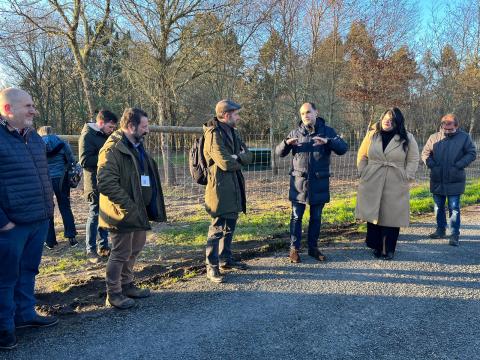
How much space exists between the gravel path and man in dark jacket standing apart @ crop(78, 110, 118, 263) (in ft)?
5.50

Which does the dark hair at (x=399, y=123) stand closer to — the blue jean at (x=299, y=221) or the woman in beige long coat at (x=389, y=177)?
the woman in beige long coat at (x=389, y=177)

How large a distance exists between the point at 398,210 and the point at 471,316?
165 centimetres

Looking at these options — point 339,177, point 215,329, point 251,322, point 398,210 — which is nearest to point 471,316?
point 398,210

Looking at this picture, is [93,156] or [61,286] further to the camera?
[93,156]

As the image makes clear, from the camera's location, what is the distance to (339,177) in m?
10.9

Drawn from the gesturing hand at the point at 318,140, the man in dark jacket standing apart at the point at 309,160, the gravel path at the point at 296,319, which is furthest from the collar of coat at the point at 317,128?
the gravel path at the point at 296,319

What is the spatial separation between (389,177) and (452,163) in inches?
57.0

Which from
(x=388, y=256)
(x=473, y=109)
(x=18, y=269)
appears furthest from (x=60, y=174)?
(x=473, y=109)

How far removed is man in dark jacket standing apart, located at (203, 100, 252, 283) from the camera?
428 cm

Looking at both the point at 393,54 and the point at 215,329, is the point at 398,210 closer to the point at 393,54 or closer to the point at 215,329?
the point at 215,329

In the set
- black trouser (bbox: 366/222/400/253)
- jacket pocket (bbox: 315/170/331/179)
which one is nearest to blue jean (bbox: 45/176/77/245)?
jacket pocket (bbox: 315/170/331/179)

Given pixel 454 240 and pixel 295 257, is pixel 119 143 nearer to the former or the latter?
pixel 295 257

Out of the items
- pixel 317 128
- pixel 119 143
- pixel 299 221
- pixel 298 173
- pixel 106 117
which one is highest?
pixel 106 117

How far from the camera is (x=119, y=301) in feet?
12.1
